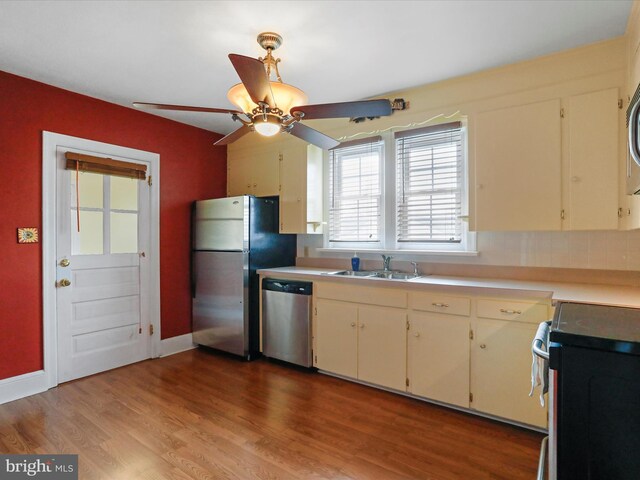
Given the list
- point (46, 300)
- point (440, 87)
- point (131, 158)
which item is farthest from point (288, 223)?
point (46, 300)

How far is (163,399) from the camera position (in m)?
2.72

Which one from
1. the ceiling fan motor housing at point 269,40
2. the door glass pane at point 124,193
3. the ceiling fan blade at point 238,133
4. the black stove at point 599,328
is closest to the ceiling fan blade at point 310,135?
the ceiling fan blade at point 238,133

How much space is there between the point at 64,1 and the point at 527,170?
2991mm

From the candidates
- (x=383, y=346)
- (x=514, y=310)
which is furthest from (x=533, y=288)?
(x=383, y=346)

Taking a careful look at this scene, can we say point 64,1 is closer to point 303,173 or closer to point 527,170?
point 303,173

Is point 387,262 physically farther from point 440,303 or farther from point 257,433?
point 257,433

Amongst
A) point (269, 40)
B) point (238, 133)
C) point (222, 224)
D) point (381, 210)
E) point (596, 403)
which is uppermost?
point (269, 40)

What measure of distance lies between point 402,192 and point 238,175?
6.82 ft

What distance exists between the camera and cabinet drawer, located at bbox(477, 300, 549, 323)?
2174mm

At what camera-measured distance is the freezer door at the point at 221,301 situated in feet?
11.6

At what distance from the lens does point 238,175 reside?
14.3 ft

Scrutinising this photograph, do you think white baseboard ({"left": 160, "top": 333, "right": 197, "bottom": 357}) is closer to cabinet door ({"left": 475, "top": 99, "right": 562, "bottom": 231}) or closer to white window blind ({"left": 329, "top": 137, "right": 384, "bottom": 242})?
white window blind ({"left": 329, "top": 137, "right": 384, "bottom": 242})

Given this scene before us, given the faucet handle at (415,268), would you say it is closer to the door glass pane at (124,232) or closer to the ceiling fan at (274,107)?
the ceiling fan at (274,107)

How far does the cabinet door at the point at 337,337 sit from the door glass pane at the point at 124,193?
2.11 m
